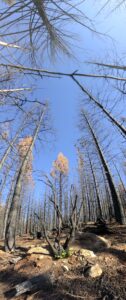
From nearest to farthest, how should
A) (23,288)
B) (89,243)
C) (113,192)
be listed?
(23,288), (89,243), (113,192)

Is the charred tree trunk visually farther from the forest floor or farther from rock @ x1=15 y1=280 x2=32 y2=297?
rock @ x1=15 y1=280 x2=32 y2=297

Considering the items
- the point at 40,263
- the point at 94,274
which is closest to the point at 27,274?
the point at 40,263

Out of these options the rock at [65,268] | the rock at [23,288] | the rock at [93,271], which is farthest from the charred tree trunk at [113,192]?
the rock at [23,288]

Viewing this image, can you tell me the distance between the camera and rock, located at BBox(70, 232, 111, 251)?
6227 millimetres

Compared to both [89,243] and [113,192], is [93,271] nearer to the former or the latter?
[89,243]

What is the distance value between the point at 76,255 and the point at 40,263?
74 cm

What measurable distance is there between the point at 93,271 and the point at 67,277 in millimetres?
445

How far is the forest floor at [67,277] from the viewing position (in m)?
3.76

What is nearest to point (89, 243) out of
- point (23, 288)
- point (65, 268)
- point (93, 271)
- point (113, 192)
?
point (65, 268)

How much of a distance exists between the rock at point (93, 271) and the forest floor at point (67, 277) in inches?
2.6

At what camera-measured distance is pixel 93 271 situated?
441 centimetres

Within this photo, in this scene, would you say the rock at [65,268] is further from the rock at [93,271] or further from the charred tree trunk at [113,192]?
the charred tree trunk at [113,192]

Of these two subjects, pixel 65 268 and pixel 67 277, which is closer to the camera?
pixel 67 277

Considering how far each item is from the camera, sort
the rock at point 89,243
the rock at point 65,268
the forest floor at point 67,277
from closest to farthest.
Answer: the forest floor at point 67,277 → the rock at point 65,268 → the rock at point 89,243
